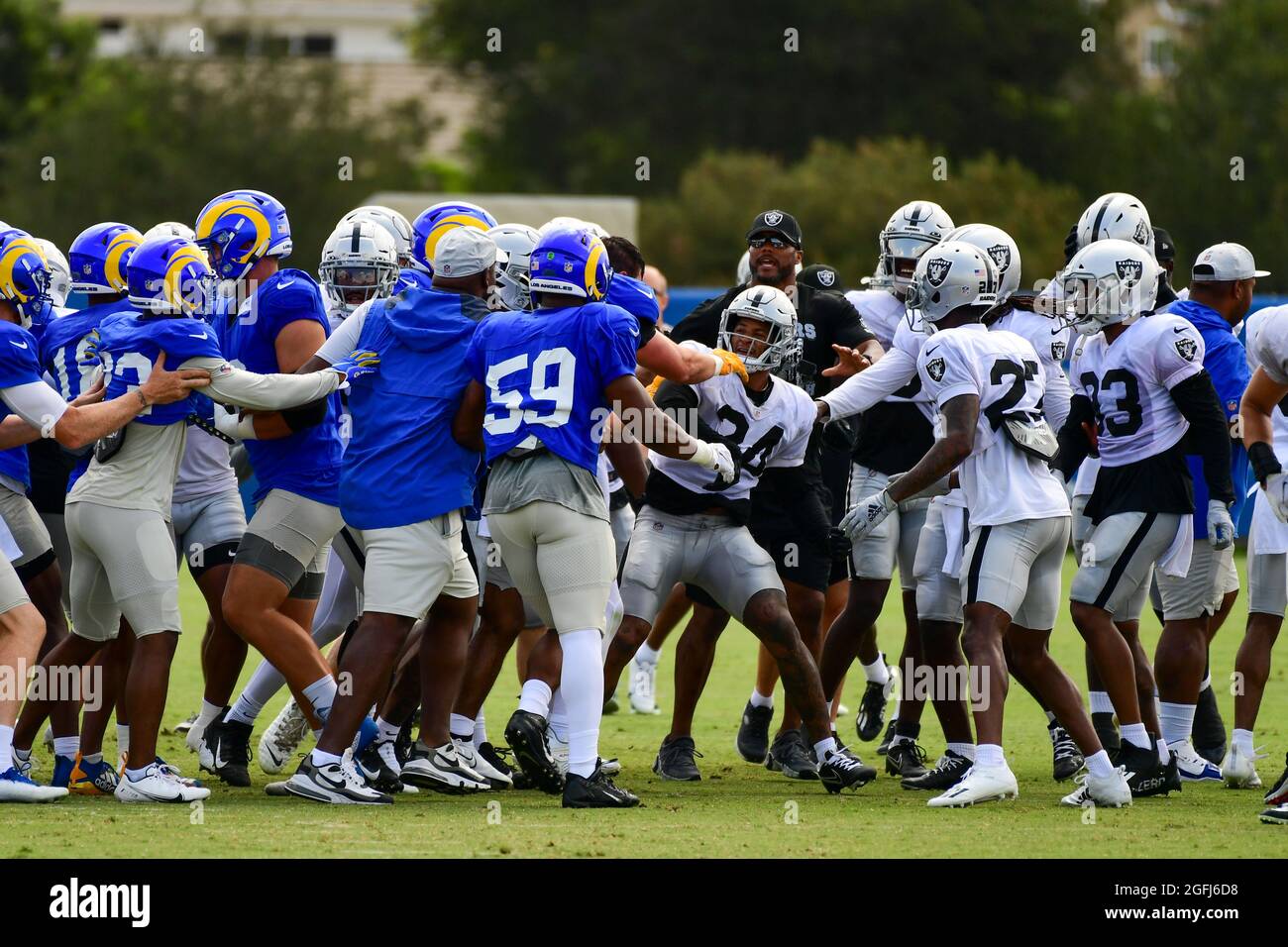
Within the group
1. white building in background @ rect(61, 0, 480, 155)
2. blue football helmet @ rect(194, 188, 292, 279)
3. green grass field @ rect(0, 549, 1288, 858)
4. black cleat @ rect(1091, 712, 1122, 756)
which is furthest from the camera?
white building in background @ rect(61, 0, 480, 155)

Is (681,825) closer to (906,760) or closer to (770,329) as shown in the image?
(906,760)

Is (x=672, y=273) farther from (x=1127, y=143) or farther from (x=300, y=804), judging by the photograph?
(x=300, y=804)

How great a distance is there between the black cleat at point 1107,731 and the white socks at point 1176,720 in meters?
0.24

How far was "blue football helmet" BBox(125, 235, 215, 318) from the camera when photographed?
6.94 m

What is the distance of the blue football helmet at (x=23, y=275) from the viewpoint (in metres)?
7.20

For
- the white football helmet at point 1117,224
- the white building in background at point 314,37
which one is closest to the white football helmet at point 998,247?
the white football helmet at point 1117,224

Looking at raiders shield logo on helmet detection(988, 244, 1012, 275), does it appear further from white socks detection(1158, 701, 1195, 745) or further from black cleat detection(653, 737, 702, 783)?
black cleat detection(653, 737, 702, 783)

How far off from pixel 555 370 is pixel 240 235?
1.59 m

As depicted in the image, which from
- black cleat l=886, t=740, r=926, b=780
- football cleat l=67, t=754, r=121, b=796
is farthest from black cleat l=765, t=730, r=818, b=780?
football cleat l=67, t=754, r=121, b=796

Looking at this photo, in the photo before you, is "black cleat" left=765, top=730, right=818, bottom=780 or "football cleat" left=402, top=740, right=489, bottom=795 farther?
"black cleat" left=765, top=730, right=818, bottom=780

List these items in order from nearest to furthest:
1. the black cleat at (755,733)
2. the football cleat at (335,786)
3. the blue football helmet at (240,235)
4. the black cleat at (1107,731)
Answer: the football cleat at (335,786), the blue football helmet at (240,235), the black cleat at (1107,731), the black cleat at (755,733)

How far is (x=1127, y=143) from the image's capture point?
114 feet

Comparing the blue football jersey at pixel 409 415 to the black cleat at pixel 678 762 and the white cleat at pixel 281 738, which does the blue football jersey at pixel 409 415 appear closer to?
the white cleat at pixel 281 738

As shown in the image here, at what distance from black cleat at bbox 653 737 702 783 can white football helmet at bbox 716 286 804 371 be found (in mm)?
1632
